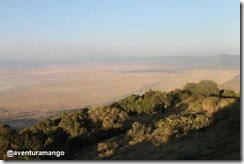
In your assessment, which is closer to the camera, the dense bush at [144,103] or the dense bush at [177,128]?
the dense bush at [177,128]

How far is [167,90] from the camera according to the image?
21.5 metres

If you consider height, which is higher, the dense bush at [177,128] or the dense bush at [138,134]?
the dense bush at [177,128]

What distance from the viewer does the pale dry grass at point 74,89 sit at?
17.0 metres

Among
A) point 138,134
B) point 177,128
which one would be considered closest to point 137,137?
point 138,134

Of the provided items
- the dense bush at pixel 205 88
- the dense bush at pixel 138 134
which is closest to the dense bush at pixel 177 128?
the dense bush at pixel 138 134

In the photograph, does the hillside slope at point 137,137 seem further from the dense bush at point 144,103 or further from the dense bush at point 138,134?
the dense bush at point 144,103

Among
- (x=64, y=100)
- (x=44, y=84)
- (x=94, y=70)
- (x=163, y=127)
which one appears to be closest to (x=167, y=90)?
(x=94, y=70)

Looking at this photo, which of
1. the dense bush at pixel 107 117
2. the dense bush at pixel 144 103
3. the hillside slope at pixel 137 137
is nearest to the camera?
the hillside slope at pixel 137 137

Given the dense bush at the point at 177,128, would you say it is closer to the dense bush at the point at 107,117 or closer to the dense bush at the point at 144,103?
the dense bush at the point at 107,117

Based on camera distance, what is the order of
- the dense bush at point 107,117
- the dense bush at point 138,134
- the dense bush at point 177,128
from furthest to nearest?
the dense bush at point 107,117 → the dense bush at point 138,134 → the dense bush at point 177,128

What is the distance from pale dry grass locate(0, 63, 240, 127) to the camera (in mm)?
17016

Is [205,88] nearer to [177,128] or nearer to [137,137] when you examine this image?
[177,128]

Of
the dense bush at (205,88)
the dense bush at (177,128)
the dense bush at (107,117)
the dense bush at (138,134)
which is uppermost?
the dense bush at (205,88)

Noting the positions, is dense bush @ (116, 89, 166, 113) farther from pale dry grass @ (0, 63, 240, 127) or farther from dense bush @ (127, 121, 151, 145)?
dense bush @ (127, 121, 151, 145)
